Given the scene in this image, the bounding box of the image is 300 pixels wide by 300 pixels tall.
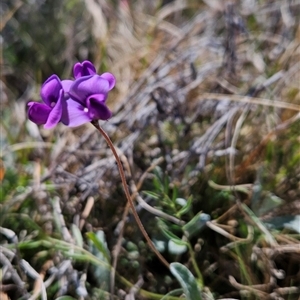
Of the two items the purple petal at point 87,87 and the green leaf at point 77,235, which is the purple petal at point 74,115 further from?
the green leaf at point 77,235

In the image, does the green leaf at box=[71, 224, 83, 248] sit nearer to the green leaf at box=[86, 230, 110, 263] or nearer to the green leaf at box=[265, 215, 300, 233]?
the green leaf at box=[86, 230, 110, 263]

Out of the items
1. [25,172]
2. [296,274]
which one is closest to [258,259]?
[296,274]

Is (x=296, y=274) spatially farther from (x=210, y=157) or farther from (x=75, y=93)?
(x=75, y=93)

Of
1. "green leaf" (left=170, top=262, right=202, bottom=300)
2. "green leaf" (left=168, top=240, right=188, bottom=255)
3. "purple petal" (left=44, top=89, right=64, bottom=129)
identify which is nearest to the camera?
"purple petal" (left=44, top=89, right=64, bottom=129)

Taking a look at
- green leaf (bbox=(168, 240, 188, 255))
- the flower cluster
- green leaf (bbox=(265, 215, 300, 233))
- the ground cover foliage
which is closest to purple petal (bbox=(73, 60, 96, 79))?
the flower cluster

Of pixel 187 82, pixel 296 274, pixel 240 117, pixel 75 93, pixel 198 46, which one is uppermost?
pixel 198 46

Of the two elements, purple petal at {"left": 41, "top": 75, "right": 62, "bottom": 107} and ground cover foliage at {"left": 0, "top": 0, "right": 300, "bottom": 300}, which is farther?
ground cover foliage at {"left": 0, "top": 0, "right": 300, "bottom": 300}

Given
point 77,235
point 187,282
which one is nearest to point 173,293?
point 187,282
